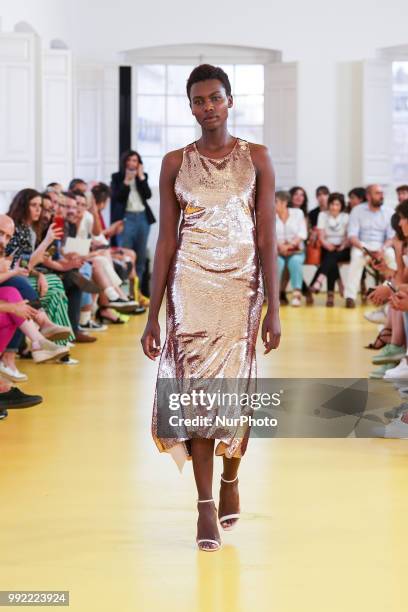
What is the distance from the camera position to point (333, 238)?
11992 mm

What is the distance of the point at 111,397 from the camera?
6324 millimetres

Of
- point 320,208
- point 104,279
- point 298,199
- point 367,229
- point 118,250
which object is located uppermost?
point 298,199

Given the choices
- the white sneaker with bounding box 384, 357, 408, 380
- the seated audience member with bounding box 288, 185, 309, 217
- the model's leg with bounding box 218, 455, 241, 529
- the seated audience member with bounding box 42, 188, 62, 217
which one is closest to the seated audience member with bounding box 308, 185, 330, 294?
the seated audience member with bounding box 288, 185, 309, 217

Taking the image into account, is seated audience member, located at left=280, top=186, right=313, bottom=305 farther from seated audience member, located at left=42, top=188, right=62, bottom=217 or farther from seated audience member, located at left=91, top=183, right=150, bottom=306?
seated audience member, located at left=42, top=188, right=62, bottom=217

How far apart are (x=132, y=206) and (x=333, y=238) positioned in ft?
6.66

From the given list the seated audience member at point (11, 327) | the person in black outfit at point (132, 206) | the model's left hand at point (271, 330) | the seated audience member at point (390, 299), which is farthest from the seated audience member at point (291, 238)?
the model's left hand at point (271, 330)

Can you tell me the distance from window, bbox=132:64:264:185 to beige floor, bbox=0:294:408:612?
8299mm

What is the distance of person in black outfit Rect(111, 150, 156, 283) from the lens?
37.7 feet

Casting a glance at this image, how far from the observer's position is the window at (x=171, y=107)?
46.1 ft

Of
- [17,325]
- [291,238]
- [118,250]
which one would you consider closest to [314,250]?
[291,238]

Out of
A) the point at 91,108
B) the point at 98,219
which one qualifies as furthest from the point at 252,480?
the point at 91,108

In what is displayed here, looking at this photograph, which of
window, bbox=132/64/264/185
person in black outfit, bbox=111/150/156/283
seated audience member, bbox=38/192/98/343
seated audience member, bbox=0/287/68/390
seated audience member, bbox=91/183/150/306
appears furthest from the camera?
window, bbox=132/64/264/185

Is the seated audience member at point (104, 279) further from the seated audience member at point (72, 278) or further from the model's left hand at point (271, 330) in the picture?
the model's left hand at point (271, 330)

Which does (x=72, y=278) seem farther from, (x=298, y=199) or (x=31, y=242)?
(x=298, y=199)
